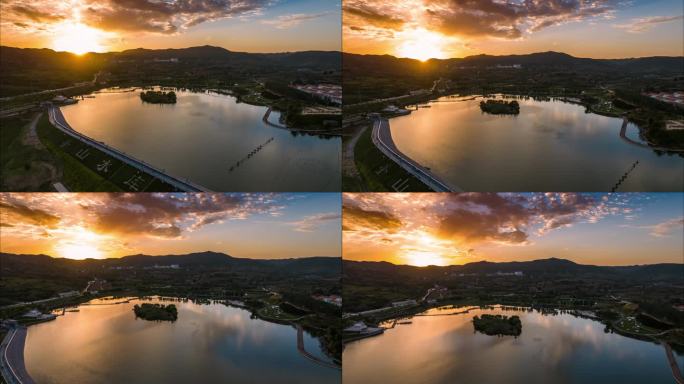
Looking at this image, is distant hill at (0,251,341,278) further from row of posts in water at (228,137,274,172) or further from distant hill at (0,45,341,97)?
distant hill at (0,45,341,97)

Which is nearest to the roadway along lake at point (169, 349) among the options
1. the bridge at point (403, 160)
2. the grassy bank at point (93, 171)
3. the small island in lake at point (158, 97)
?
the grassy bank at point (93, 171)

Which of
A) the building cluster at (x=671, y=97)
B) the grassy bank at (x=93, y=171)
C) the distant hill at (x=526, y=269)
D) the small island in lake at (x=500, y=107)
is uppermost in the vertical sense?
the building cluster at (x=671, y=97)

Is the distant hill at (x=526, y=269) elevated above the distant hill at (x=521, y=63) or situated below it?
below

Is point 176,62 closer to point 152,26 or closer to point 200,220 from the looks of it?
point 152,26

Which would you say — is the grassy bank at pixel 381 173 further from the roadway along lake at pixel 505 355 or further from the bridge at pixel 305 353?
the bridge at pixel 305 353

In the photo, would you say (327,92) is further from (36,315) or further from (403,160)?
(36,315)

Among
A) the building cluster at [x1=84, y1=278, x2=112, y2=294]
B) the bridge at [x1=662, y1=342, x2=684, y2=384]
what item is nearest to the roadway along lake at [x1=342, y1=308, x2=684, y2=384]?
the bridge at [x1=662, y1=342, x2=684, y2=384]

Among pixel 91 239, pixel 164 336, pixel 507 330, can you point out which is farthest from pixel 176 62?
pixel 507 330

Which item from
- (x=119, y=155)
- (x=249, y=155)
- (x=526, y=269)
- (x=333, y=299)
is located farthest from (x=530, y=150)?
(x=119, y=155)
